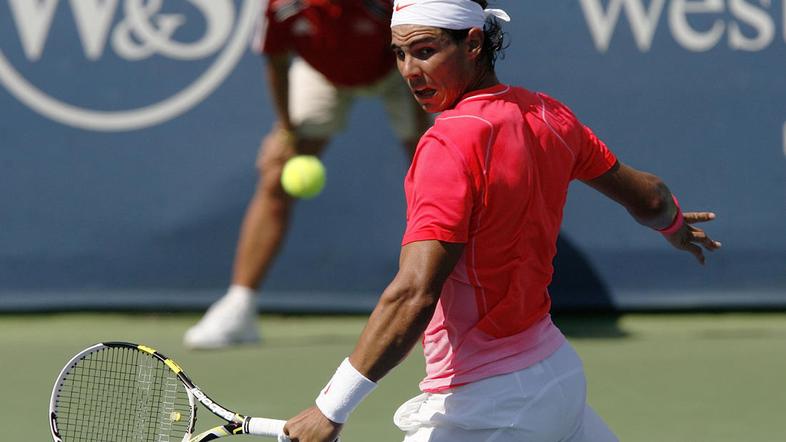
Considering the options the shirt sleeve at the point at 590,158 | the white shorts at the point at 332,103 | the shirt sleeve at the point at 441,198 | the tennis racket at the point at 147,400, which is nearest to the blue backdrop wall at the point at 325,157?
the white shorts at the point at 332,103

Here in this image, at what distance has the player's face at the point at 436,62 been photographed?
2504mm

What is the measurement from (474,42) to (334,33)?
2.46 m

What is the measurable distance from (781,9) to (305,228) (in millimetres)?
1954

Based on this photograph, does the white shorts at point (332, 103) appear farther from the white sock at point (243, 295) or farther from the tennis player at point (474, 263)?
the tennis player at point (474, 263)

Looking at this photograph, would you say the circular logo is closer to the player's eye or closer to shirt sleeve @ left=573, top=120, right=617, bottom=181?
shirt sleeve @ left=573, top=120, right=617, bottom=181

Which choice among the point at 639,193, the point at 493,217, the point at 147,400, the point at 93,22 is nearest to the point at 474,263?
the point at 493,217

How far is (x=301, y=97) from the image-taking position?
5102 millimetres

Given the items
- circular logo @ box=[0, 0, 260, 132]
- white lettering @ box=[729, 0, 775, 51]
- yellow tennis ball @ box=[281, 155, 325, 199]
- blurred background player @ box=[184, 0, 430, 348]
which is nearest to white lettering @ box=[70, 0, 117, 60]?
circular logo @ box=[0, 0, 260, 132]

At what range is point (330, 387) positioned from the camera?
7.70 ft

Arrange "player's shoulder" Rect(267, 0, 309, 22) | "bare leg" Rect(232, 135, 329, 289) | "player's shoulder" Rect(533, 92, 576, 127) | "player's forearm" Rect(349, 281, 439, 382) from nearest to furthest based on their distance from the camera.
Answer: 1. "player's forearm" Rect(349, 281, 439, 382)
2. "player's shoulder" Rect(533, 92, 576, 127)
3. "player's shoulder" Rect(267, 0, 309, 22)
4. "bare leg" Rect(232, 135, 329, 289)

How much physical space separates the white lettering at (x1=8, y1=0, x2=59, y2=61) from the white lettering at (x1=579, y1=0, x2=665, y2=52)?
199 cm

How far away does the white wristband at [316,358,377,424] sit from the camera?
7.64 ft

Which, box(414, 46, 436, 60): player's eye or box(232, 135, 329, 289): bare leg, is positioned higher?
box(414, 46, 436, 60): player's eye

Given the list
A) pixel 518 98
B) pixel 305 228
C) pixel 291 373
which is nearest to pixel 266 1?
pixel 305 228
